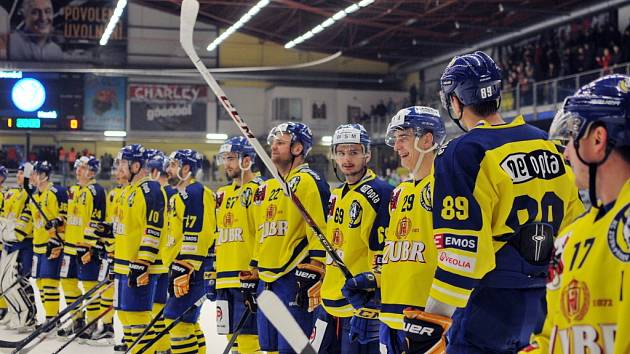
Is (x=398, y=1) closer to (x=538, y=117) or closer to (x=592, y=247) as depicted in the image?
(x=538, y=117)

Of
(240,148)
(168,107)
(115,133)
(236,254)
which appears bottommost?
(236,254)

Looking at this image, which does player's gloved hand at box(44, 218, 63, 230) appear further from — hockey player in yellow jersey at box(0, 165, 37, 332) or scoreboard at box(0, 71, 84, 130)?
scoreboard at box(0, 71, 84, 130)

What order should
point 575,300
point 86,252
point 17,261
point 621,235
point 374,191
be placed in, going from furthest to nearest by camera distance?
point 17,261 → point 86,252 → point 374,191 → point 575,300 → point 621,235

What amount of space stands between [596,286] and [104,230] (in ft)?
22.5

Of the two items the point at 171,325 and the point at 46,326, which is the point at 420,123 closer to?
the point at 171,325

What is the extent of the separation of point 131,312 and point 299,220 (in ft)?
7.36

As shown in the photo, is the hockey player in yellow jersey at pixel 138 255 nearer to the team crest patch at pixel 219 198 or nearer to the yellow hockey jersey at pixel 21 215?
the team crest patch at pixel 219 198

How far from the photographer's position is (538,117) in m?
13.4

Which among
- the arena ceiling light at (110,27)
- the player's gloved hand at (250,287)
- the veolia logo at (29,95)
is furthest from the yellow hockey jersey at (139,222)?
the arena ceiling light at (110,27)

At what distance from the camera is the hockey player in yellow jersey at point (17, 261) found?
918 cm

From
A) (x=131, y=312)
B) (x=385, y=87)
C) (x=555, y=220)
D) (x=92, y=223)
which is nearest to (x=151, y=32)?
(x=385, y=87)

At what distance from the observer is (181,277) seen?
602 cm

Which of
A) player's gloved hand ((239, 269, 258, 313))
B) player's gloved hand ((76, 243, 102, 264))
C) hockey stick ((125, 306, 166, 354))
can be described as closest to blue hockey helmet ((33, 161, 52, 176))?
player's gloved hand ((76, 243, 102, 264))

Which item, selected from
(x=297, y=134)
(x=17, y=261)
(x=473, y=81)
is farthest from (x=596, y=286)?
(x=17, y=261)
